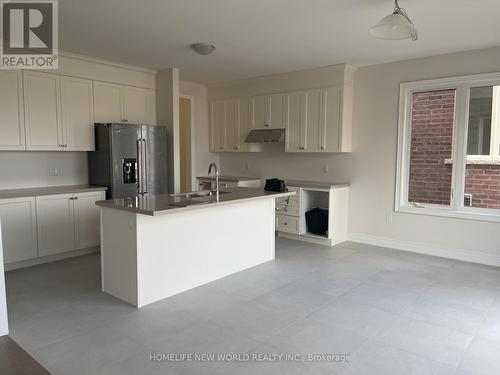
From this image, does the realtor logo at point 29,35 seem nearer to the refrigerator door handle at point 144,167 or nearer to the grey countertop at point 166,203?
the refrigerator door handle at point 144,167

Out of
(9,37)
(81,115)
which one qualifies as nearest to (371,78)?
(81,115)

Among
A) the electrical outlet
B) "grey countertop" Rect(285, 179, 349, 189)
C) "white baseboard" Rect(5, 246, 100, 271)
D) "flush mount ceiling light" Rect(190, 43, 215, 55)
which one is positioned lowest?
"white baseboard" Rect(5, 246, 100, 271)

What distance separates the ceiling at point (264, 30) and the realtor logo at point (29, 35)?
14cm

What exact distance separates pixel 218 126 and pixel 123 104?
1.87 metres

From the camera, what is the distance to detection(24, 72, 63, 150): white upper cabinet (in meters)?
4.53

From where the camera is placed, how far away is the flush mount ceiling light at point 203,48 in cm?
429

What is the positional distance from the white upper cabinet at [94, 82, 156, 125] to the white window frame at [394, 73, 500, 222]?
3.62 metres

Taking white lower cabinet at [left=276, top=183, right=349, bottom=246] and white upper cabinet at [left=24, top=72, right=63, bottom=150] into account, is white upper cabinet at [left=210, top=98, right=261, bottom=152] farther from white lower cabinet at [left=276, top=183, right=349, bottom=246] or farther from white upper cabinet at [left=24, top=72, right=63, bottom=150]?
white upper cabinet at [left=24, top=72, right=63, bottom=150]

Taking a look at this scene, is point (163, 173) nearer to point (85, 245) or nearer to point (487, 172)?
point (85, 245)

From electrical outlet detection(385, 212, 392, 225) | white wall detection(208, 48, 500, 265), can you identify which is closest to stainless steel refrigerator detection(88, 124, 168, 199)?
white wall detection(208, 48, 500, 265)

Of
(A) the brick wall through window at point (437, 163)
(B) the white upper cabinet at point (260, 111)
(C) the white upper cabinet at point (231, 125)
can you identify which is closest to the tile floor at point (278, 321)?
(A) the brick wall through window at point (437, 163)

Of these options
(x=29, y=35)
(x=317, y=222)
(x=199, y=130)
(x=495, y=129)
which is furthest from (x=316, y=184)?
(x=29, y=35)

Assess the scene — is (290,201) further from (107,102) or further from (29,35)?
(29,35)

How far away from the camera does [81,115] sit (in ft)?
16.5
